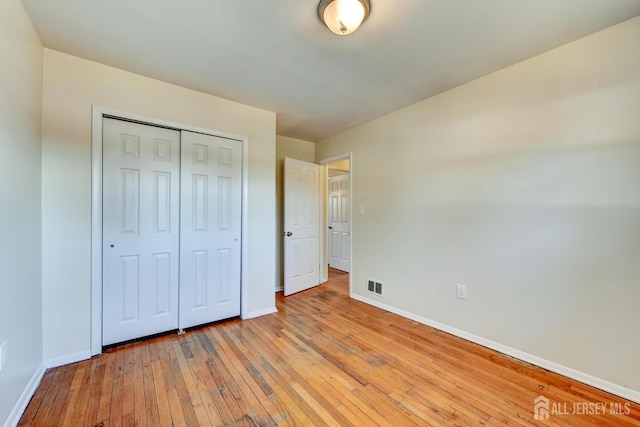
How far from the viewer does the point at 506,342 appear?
2119 mm

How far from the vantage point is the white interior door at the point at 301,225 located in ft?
11.9

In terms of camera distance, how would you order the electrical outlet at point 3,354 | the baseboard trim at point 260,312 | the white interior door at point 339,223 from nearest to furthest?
the electrical outlet at point 3,354 → the baseboard trim at point 260,312 → the white interior door at point 339,223

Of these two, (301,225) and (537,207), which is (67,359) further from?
(537,207)

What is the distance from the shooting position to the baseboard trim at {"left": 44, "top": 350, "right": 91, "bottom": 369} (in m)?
1.89

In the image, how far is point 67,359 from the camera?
6.40 ft

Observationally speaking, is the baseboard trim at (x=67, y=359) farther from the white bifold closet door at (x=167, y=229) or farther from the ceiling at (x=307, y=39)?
the ceiling at (x=307, y=39)

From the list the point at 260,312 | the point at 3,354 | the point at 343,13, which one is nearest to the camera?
the point at 3,354

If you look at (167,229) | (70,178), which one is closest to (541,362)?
(167,229)

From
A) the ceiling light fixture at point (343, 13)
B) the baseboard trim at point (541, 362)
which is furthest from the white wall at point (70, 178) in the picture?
the baseboard trim at point (541, 362)

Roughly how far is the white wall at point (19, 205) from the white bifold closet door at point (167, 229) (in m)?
0.43

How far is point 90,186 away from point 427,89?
3068 mm

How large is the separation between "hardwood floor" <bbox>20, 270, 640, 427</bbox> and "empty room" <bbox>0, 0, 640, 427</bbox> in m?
0.02

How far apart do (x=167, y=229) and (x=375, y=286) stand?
2415 millimetres

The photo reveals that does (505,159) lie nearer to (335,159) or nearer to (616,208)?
(616,208)
